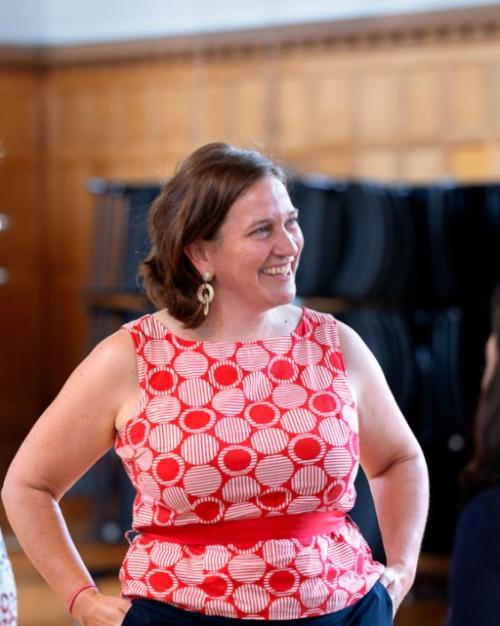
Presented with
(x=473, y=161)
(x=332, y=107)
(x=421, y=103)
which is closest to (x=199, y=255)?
(x=473, y=161)

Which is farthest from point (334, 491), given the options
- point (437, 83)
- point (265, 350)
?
point (437, 83)

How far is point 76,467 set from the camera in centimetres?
218

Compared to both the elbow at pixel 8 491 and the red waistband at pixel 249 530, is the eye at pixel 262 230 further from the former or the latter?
the elbow at pixel 8 491

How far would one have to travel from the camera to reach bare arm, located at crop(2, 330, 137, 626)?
2137 millimetres

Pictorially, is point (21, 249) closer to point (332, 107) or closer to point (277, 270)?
point (332, 107)

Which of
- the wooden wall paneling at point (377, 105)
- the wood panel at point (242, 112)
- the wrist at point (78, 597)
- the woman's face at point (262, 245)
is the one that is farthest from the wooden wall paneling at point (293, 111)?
the wrist at point (78, 597)

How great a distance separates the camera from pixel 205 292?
7.32ft

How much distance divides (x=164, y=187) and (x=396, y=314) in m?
3.63

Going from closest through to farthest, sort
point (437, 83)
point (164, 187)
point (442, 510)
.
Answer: point (164, 187)
point (442, 510)
point (437, 83)

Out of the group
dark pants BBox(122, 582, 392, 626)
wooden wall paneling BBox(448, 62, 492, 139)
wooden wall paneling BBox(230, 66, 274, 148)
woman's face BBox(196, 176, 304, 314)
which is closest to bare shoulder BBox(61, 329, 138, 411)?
woman's face BBox(196, 176, 304, 314)

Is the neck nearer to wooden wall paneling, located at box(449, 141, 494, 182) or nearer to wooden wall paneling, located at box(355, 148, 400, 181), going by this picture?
wooden wall paneling, located at box(449, 141, 494, 182)

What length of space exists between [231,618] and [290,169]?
363cm

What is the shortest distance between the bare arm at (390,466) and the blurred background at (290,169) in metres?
2.87

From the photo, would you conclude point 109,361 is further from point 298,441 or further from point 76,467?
point 298,441
